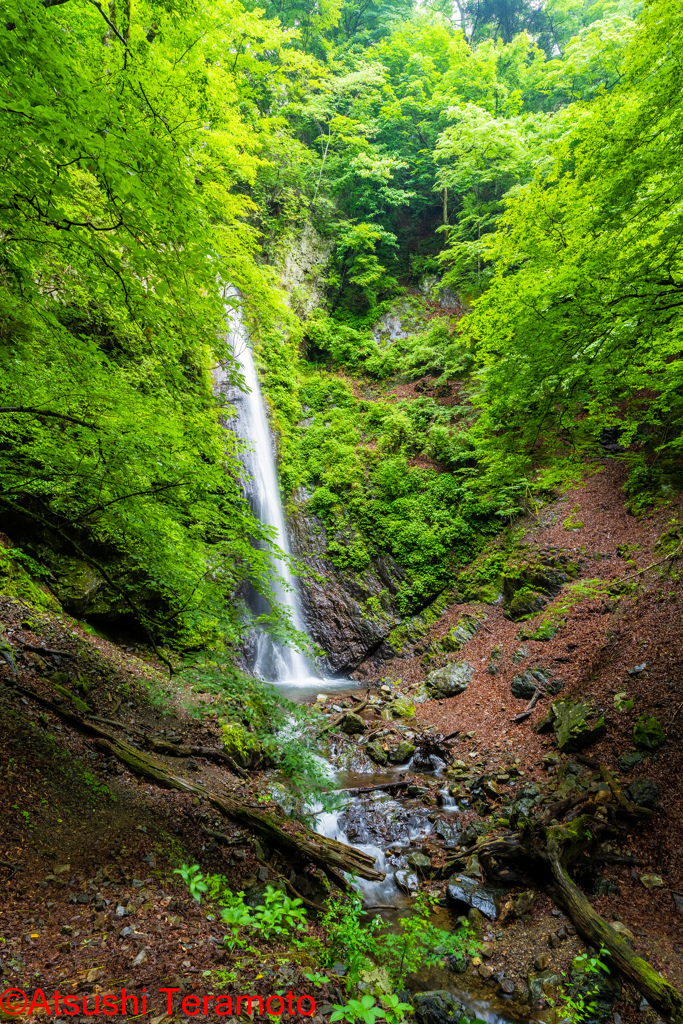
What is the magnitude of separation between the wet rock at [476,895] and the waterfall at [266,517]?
524 centimetres

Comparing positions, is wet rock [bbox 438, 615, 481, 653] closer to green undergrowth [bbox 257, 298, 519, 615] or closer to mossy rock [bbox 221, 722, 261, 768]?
green undergrowth [bbox 257, 298, 519, 615]

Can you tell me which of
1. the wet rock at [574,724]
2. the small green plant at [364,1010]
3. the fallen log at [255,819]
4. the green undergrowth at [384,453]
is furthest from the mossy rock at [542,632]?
the small green plant at [364,1010]

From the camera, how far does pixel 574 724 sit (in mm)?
5621

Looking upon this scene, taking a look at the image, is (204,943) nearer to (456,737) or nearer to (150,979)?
(150,979)

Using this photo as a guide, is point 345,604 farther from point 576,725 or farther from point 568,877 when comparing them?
point 568,877

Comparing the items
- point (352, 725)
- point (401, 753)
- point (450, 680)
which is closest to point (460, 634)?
point (450, 680)

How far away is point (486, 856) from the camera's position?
4469 mm

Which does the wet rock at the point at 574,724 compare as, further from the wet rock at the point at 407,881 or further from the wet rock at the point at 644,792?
the wet rock at the point at 407,881

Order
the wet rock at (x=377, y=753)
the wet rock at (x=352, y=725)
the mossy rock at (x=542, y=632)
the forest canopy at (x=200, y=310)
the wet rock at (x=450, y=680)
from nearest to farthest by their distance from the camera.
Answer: the forest canopy at (x=200, y=310)
the wet rock at (x=377, y=753)
the wet rock at (x=352, y=725)
the mossy rock at (x=542, y=632)
the wet rock at (x=450, y=680)

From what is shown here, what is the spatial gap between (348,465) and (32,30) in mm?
11600

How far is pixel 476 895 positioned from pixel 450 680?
4533 millimetres

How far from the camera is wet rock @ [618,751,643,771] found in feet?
15.5

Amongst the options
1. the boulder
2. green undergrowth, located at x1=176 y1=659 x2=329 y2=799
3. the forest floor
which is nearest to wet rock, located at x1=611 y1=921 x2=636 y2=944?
the forest floor

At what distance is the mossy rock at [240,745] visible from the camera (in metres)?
5.53
